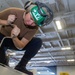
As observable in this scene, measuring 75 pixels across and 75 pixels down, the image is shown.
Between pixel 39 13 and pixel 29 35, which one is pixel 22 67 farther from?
pixel 39 13

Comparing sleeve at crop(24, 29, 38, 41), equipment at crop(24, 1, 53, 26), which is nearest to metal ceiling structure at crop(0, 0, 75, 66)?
sleeve at crop(24, 29, 38, 41)

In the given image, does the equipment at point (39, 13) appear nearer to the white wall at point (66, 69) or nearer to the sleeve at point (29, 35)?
the sleeve at point (29, 35)

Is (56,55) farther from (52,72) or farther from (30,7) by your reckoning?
(30,7)

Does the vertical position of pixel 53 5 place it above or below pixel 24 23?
below

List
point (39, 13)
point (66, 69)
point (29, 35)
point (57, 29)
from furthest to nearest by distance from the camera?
point (66, 69)
point (57, 29)
point (29, 35)
point (39, 13)

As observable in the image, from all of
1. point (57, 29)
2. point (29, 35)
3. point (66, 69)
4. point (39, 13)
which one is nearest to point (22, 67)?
point (29, 35)

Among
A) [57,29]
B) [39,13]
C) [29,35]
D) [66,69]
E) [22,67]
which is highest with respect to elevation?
[39,13]

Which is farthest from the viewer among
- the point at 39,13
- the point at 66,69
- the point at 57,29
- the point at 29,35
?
the point at 66,69

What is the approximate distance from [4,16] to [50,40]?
457 cm

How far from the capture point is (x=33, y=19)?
1.09 m

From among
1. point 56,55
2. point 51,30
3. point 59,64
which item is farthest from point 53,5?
point 59,64

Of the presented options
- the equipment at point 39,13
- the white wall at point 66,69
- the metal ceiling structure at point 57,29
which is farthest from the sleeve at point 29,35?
the white wall at point 66,69

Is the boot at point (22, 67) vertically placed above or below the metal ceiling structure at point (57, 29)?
above

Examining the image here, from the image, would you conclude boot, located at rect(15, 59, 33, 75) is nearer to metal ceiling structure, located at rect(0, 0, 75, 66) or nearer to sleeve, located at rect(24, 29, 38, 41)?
sleeve, located at rect(24, 29, 38, 41)
